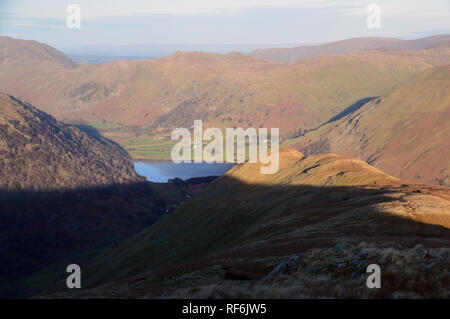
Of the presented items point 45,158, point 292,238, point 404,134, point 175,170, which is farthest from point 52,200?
point 404,134

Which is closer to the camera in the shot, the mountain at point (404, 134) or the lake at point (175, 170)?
the mountain at point (404, 134)

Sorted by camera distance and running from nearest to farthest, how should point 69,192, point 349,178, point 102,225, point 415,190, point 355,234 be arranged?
point 355,234
point 415,190
point 349,178
point 102,225
point 69,192

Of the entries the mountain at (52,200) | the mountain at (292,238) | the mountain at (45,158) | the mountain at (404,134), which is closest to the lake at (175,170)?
the mountain at (45,158)

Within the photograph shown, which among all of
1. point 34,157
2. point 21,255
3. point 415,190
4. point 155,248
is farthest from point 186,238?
point 34,157

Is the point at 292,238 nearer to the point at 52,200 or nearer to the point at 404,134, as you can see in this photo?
the point at 52,200

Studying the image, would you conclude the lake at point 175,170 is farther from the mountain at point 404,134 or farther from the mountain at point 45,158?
the mountain at point 404,134

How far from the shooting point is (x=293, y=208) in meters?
40.5

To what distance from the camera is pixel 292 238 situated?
2642cm

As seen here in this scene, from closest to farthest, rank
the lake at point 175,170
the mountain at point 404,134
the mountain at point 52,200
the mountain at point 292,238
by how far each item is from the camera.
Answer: the mountain at point 292,238 → the mountain at point 52,200 → the mountain at point 404,134 → the lake at point 175,170

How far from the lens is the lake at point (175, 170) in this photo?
506 feet

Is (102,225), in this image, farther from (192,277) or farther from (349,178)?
(192,277)

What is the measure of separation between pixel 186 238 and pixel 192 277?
96.6ft

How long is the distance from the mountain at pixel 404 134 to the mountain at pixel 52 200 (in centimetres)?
7090

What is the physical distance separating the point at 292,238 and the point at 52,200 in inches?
3367
